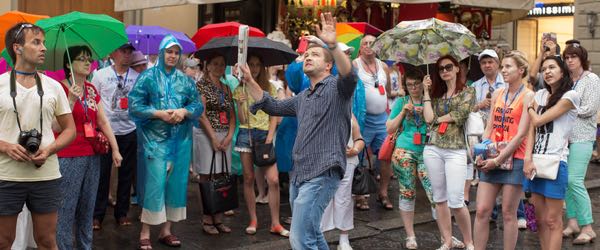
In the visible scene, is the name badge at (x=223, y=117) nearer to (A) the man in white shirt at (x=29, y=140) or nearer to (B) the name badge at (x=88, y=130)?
(B) the name badge at (x=88, y=130)

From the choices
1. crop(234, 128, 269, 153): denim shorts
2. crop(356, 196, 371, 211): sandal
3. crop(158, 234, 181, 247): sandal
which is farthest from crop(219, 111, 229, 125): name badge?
crop(356, 196, 371, 211): sandal

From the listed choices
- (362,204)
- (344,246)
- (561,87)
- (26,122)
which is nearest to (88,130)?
(26,122)

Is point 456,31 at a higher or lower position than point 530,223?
higher

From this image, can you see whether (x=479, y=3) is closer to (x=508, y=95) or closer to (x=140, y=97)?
(x=508, y=95)

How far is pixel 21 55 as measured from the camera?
215 inches

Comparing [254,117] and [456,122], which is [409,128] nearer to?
[456,122]

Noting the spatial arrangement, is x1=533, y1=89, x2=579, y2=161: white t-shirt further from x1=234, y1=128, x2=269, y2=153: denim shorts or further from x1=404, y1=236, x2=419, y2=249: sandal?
x1=234, y1=128, x2=269, y2=153: denim shorts

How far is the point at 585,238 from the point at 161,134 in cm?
446

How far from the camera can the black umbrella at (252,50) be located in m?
8.18

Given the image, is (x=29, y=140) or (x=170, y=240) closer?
(x=29, y=140)

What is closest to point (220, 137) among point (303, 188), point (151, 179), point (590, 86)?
point (151, 179)

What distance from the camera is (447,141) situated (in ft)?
24.1

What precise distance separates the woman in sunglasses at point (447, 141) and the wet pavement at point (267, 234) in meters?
0.78

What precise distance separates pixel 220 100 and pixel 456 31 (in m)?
2.50
